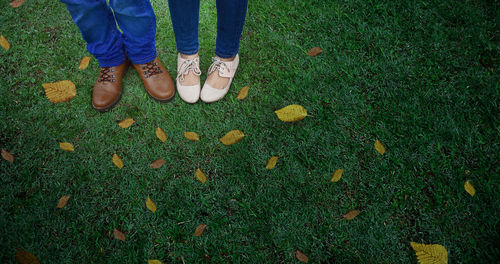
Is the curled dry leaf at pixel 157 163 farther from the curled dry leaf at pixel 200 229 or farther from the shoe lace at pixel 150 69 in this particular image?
the shoe lace at pixel 150 69

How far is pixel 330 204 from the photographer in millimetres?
1636

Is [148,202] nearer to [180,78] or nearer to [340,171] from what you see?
[180,78]

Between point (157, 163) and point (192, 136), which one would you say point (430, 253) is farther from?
point (157, 163)

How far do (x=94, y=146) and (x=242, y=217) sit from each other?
1090 mm

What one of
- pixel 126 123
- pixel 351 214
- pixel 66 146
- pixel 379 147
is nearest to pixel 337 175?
pixel 351 214

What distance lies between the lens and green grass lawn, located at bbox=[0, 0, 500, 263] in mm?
1529

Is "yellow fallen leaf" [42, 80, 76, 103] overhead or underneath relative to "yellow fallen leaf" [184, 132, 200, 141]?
overhead

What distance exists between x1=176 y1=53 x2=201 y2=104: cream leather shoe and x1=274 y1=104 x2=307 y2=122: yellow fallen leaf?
602 mm

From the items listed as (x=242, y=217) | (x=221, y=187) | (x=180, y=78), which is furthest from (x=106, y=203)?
(x=180, y=78)

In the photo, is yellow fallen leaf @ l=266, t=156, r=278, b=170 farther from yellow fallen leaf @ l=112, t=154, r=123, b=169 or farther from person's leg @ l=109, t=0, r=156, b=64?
person's leg @ l=109, t=0, r=156, b=64

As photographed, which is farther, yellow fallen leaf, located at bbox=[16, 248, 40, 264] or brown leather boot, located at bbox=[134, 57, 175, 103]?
brown leather boot, located at bbox=[134, 57, 175, 103]

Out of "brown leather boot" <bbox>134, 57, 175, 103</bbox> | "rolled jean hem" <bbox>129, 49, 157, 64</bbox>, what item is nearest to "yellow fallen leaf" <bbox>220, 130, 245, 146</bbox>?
"brown leather boot" <bbox>134, 57, 175, 103</bbox>

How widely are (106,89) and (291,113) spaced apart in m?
1.31

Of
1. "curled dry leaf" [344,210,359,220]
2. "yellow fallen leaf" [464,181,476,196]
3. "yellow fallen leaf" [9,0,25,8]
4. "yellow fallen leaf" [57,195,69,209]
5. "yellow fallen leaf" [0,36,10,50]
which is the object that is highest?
"yellow fallen leaf" [9,0,25,8]
